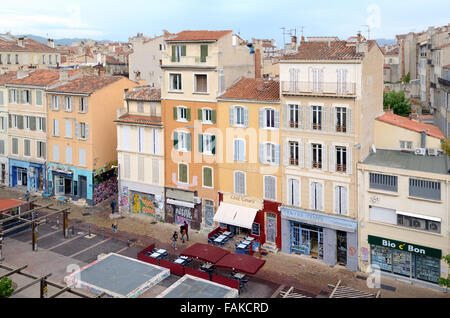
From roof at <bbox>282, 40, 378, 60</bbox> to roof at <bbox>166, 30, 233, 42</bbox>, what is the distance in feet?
22.9

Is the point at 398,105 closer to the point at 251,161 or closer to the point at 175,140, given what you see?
the point at 251,161

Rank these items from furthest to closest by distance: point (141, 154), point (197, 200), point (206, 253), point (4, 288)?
point (141, 154) < point (197, 200) < point (206, 253) < point (4, 288)

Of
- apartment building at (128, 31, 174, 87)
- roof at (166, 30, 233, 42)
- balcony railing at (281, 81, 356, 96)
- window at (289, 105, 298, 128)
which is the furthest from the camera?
apartment building at (128, 31, 174, 87)

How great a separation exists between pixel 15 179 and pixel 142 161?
70.7ft

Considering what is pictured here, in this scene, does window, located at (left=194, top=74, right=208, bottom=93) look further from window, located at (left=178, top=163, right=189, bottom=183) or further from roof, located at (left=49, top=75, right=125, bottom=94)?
roof, located at (left=49, top=75, right=125, bottom=94)

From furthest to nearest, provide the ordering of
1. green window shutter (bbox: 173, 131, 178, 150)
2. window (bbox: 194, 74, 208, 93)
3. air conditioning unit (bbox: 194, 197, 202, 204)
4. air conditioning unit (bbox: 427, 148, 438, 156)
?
green window shutter (bbox: 173, 131, 178, 150), air conditioning unit (bbox: 194, 197, 202, 204), window (bbox: 194, 74, 208, 93), air conditioning unit (bbox: 427, 148, 438, 156)

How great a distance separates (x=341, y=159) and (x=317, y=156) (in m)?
1.89

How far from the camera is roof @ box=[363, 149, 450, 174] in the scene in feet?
99.2

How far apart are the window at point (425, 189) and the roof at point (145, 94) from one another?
79.3 feet

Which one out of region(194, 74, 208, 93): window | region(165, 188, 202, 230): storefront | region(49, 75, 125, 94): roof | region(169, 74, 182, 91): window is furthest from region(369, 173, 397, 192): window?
region(49, 75, 125, 94): roof

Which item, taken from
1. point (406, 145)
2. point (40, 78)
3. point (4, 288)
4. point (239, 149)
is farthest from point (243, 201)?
point (40, 78)

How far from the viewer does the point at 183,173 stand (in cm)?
4094

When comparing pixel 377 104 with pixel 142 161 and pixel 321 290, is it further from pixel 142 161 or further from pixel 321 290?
pixel 142 161

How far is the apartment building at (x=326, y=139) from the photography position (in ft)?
104
